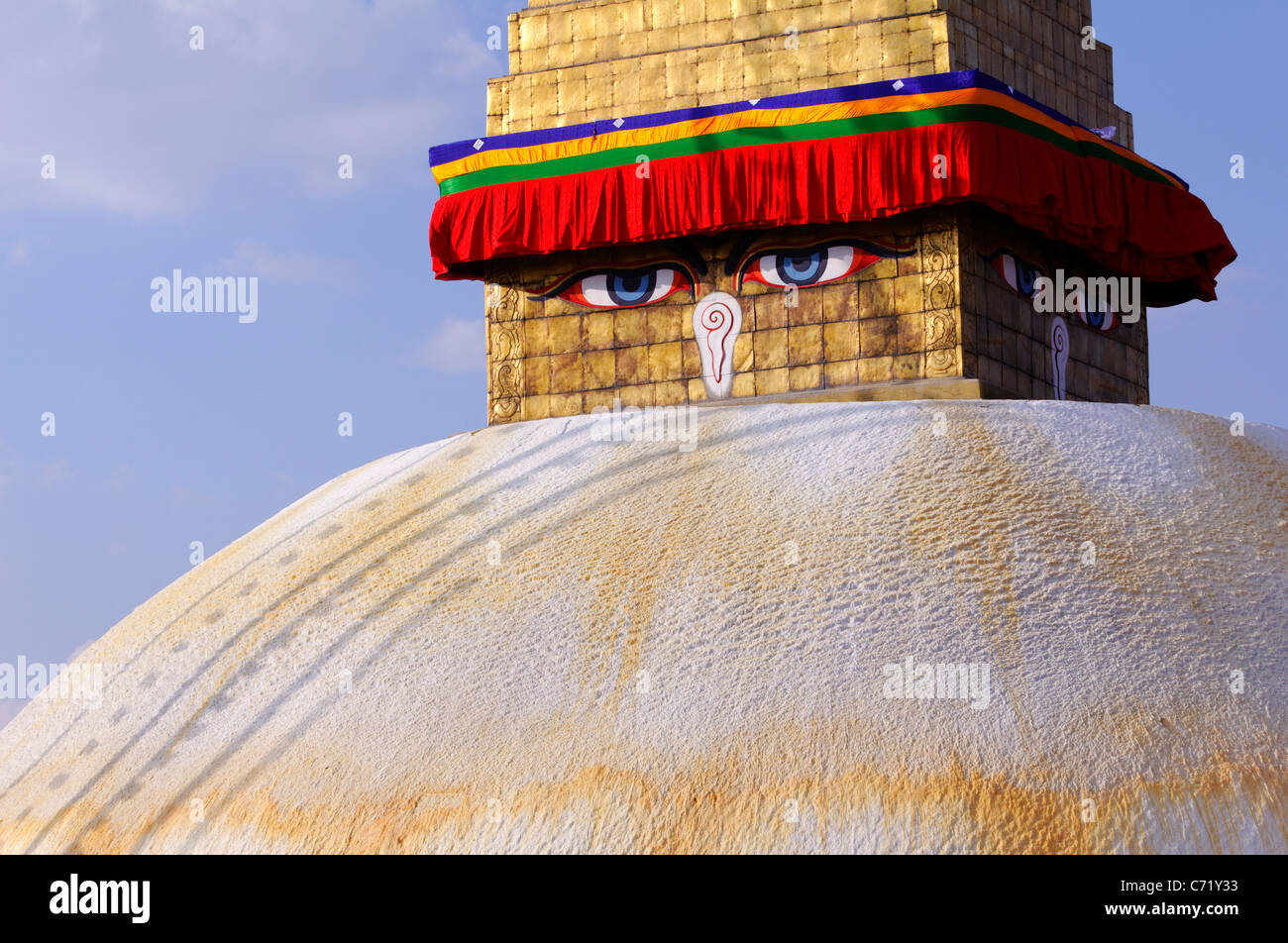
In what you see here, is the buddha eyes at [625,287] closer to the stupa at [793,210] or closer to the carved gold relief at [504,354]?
the stupa at [793,210]

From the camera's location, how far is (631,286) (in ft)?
45.5

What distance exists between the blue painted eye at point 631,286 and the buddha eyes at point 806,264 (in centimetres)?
90

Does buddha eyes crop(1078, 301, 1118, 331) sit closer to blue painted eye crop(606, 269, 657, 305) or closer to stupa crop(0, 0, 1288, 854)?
stupa crop(0, 0, 1288, 854)

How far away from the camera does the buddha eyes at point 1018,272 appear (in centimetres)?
1352

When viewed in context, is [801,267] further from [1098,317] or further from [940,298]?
[1098,317]

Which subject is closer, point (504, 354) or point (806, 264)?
point (806, 264)

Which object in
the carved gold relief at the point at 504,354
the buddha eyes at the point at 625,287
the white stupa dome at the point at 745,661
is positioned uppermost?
the buddha eyes at the point at 625,287

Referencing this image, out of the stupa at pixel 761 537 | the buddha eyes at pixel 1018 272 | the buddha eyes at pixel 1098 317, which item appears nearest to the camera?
the stupa at pixel 761 537

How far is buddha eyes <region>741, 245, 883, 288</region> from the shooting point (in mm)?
13250

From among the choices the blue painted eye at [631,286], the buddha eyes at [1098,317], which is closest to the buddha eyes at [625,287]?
the blue painted eye at [631,286]

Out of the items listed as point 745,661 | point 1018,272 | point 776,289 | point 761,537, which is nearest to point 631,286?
point 776,289

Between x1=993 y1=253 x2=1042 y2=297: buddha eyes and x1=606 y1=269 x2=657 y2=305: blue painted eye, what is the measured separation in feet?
10.3

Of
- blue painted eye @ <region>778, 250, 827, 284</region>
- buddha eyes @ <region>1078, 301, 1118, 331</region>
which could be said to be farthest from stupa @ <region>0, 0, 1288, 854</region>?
buddha eyes @ <region>1078, 301, 1118, 331</region>

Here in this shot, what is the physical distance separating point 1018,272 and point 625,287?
3.62 meters
